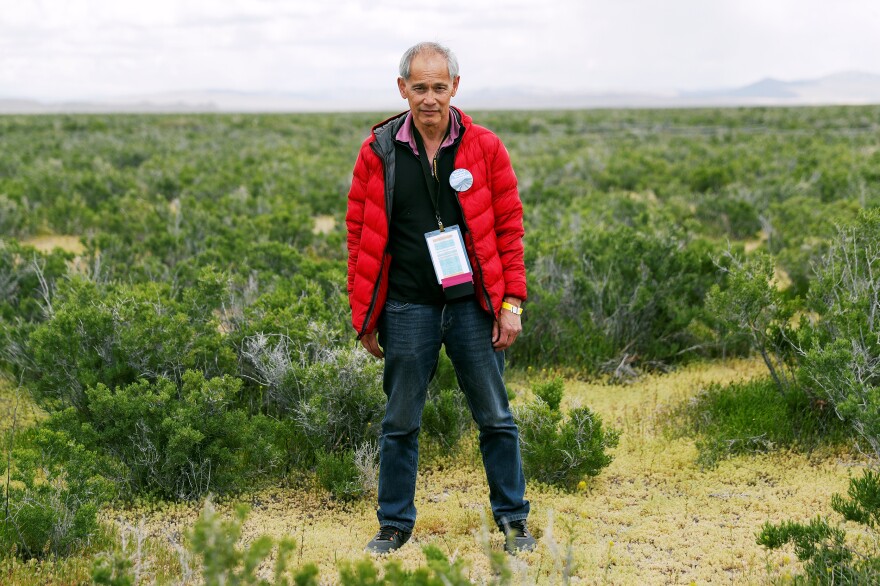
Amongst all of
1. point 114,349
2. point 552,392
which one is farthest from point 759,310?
point 114,349

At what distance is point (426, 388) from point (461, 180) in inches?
36.1

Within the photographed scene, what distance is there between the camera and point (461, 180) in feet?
10.5

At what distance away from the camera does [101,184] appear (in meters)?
14.3

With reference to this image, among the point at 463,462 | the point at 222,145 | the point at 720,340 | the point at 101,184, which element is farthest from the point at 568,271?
the point at 222,145

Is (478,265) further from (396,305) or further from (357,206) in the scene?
(357,206)

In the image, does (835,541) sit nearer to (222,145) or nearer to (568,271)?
(568,271)

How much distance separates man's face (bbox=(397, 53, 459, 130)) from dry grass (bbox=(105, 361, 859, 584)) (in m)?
1.62

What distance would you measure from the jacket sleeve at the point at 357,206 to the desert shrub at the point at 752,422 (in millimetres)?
2458

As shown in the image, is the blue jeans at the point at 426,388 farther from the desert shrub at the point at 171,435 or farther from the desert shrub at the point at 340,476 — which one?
the desert shrub at the point at 171,435

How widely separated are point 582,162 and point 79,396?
14112 mm

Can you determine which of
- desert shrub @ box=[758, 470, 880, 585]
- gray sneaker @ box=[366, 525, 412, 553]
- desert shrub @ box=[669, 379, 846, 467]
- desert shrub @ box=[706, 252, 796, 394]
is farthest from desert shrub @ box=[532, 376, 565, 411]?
desert shrub @ box=[758, 470, 880, 585]

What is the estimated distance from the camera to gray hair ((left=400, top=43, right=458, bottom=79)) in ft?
10.4

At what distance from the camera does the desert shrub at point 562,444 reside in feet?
14.4

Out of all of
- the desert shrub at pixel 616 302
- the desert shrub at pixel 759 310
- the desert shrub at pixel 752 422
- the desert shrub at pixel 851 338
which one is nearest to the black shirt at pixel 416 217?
the desert shrub at pixel 851 338
